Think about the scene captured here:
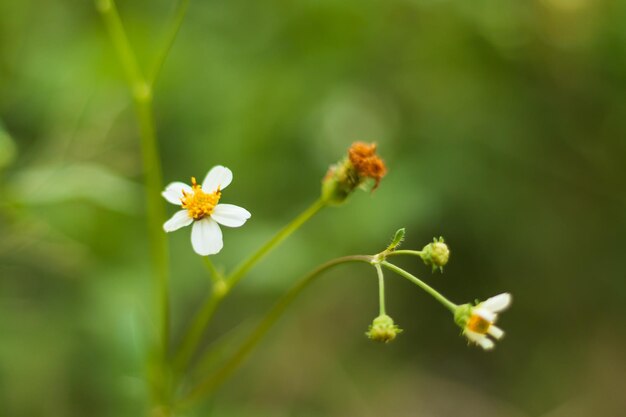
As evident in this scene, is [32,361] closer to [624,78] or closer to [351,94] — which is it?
[351,94]

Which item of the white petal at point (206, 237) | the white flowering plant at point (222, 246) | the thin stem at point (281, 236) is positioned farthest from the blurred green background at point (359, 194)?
the white petal at point (206, 237)

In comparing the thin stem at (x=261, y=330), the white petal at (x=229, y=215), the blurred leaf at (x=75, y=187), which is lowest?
the thin stem at (x=261, y=330)

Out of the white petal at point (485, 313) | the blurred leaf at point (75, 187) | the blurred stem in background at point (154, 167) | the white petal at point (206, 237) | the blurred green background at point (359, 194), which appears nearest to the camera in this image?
the white petal at point (485, 313)

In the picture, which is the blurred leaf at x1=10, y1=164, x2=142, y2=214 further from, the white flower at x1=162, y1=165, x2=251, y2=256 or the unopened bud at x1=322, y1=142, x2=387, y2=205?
the unopened bud at x1=322, y1=142, x2=387, y2=205

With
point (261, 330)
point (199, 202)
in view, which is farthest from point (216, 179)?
point (261, 330)

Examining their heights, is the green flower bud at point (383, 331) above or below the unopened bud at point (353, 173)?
below

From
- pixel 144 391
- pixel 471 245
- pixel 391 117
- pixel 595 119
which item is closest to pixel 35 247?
pixel 144 391

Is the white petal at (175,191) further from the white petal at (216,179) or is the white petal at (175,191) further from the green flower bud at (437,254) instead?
the green flower bud at (437,254)

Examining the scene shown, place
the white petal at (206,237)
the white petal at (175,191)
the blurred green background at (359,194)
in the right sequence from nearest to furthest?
the white petal at (206,237) < the white petal at (175,191) < the blurred green background at (359,194)

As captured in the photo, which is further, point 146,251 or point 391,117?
point 391,117
